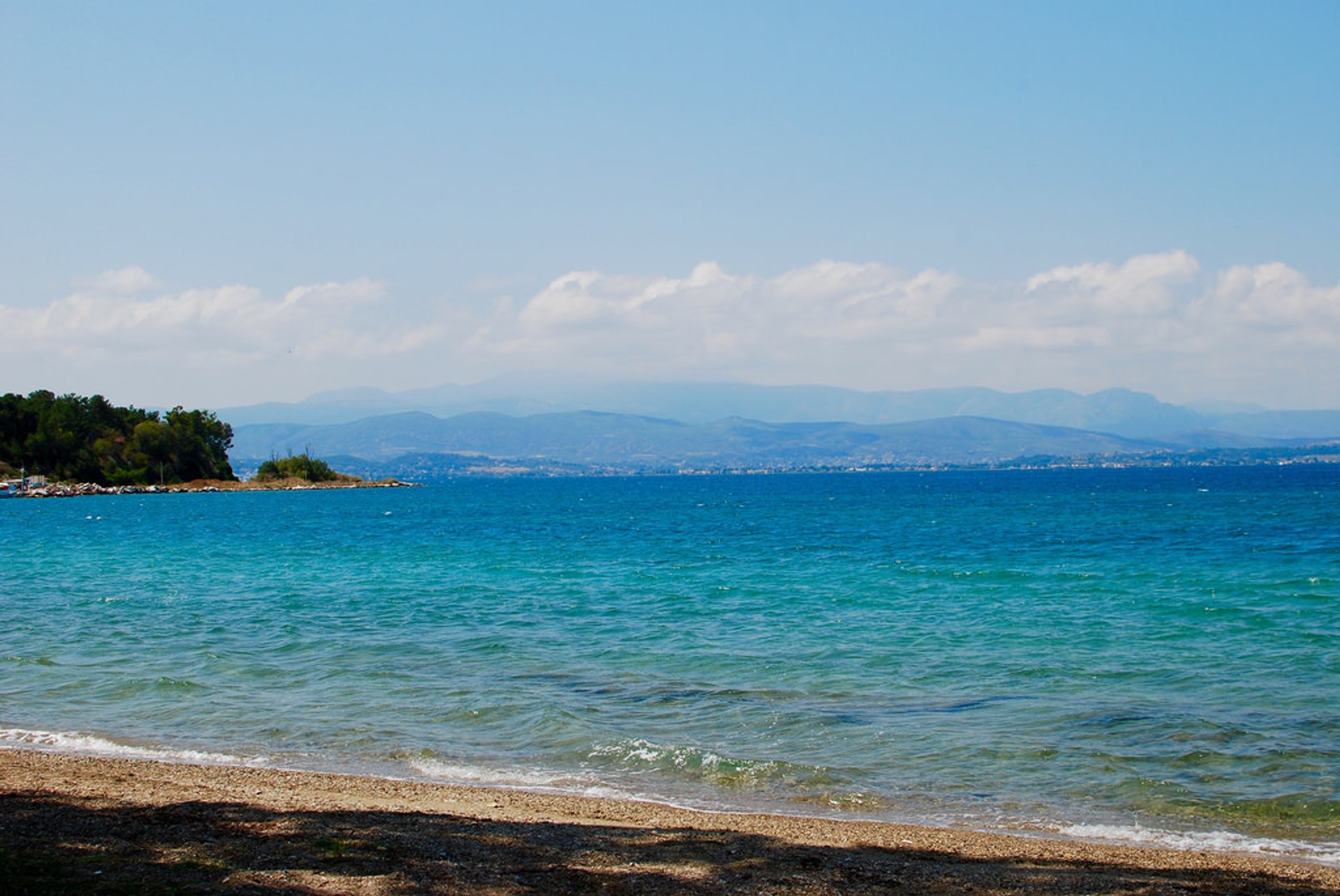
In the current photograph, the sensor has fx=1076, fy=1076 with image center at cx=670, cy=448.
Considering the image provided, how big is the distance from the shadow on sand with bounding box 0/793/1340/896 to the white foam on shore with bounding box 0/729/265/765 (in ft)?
13.4

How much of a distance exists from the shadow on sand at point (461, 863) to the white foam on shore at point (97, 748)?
407cm

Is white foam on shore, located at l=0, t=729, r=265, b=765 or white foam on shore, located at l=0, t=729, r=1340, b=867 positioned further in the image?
white foam on shore, located at l=0, t=729, r=265, b=765

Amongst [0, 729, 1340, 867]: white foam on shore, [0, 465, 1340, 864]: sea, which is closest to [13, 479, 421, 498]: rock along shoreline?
[0, 465, 1340, 864]: sea

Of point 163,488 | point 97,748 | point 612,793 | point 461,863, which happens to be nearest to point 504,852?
point 461,863

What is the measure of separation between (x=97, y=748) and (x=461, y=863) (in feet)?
31.2

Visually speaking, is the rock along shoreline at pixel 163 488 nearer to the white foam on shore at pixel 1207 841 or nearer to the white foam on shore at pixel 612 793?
the white foam on shore at pixel 612 793

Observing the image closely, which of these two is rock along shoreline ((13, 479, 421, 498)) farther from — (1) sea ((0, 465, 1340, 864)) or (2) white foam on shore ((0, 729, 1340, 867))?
(2) white foam on shore ((0, 729, 1340, 867))

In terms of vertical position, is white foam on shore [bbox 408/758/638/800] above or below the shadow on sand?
below

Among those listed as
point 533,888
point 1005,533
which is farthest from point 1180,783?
point 1005,533

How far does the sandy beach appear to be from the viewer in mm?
9109

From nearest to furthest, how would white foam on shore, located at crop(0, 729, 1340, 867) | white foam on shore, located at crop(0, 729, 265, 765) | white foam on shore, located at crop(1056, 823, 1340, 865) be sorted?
1. white foam on shore, located at crop(1056, 823, 1340, 865)
2. white foam on shore, located at crop(0, 729, 1340, 867)
3. white foam on shore, located at crop(0, 729, 265, 765)

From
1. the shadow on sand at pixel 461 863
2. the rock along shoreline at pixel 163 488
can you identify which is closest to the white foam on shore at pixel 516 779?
the shadow on sand at pixel 461 863

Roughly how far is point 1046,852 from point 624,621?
18598 mm

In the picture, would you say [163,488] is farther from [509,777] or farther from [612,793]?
[612,793]
